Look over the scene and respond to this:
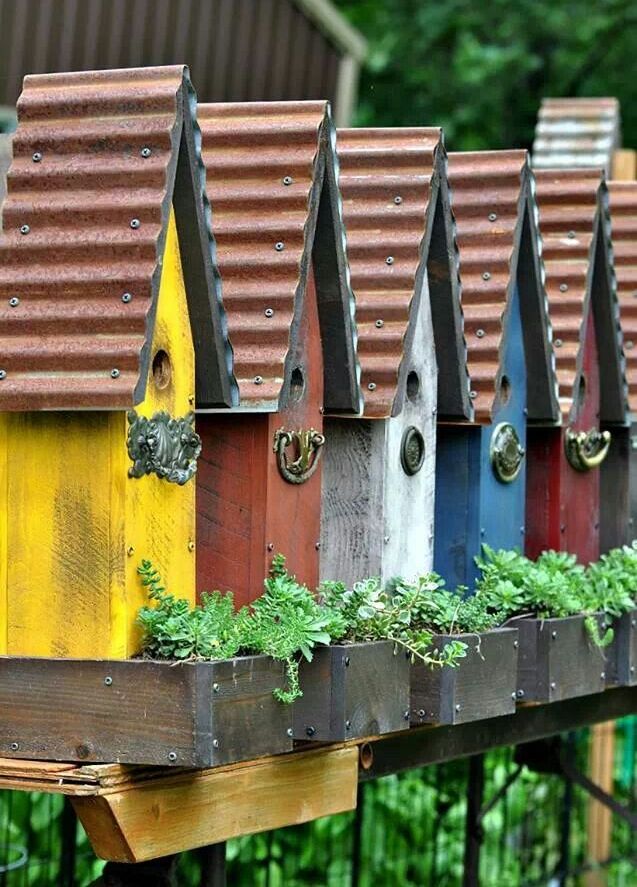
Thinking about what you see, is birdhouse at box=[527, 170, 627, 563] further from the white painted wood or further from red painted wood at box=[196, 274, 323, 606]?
red painted wood at box=[196, 274, 323, 606]

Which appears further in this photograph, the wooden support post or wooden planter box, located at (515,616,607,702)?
the wooden support post

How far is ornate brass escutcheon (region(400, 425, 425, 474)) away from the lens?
398 cm

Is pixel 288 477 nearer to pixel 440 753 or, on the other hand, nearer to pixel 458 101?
pixel 440 753

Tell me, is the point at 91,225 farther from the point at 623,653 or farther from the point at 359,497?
the point at 623,653

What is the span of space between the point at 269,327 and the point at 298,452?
0.28 m

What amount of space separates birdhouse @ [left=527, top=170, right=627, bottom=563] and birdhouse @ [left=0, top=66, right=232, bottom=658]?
1.78 meters

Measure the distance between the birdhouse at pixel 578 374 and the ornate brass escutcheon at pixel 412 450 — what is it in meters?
0.77

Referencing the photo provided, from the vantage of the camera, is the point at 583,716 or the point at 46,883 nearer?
the point at 583,716

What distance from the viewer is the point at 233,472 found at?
11.2 feet

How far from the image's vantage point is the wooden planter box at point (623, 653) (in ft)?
15.1

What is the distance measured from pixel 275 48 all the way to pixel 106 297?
10681mm

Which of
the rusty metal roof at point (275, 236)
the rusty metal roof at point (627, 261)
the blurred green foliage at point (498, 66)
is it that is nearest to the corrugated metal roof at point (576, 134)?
the rusty metal roof at point (627, 261)

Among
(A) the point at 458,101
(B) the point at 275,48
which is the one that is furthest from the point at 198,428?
(A) the point at 458,101

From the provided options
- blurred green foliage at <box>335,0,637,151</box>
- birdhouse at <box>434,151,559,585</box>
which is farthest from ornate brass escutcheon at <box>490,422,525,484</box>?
blurred green foliage at <box>335,0,637,151</box>
